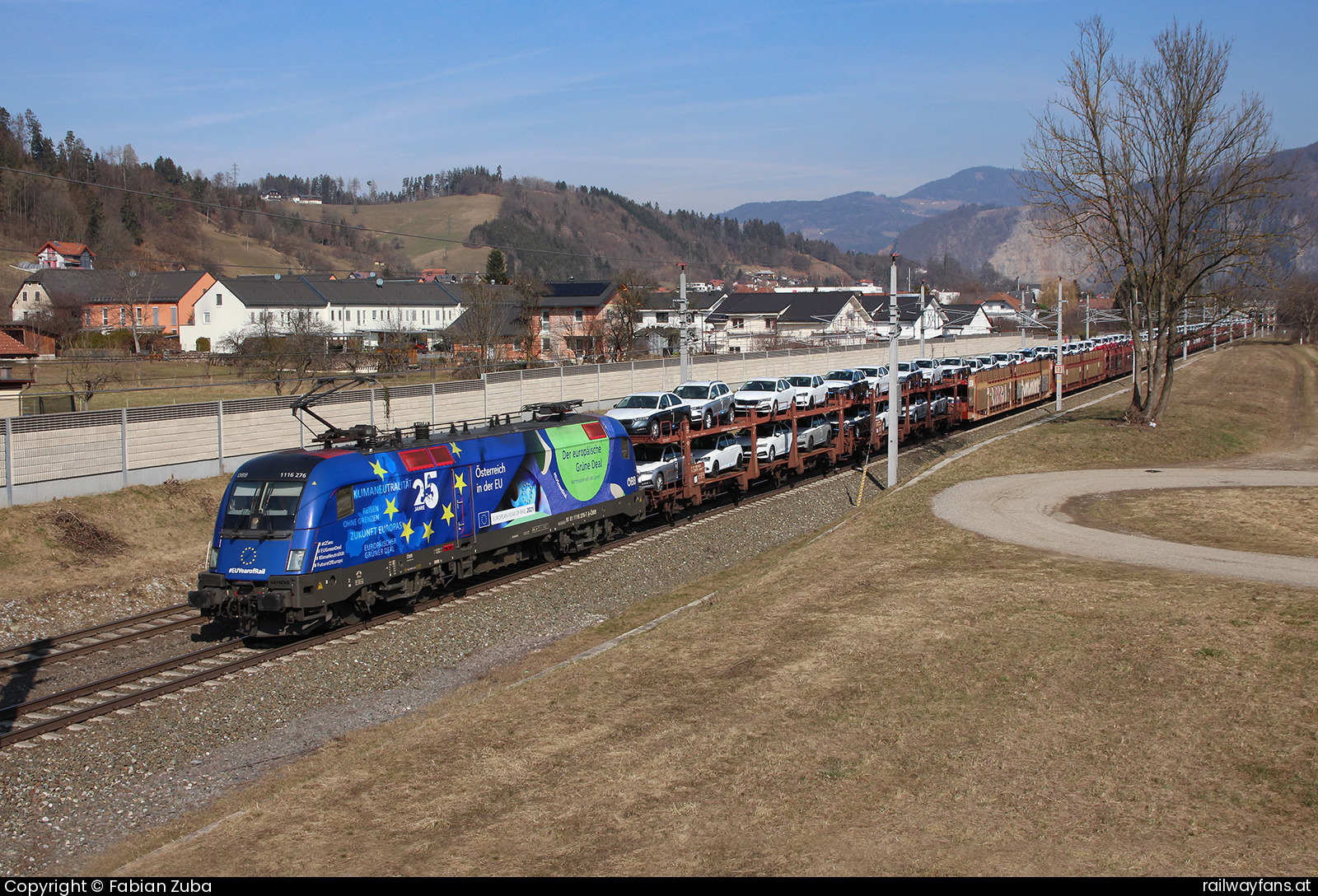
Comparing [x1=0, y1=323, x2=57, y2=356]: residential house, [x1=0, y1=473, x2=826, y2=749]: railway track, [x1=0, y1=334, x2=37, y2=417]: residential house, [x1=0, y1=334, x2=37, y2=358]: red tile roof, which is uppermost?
[x1=0, y1=323, x2=57, y2=356]: residential house

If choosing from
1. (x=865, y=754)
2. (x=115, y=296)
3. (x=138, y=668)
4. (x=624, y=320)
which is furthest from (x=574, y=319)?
(x=865, y=754)

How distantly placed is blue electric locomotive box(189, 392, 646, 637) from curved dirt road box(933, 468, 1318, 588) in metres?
9.24

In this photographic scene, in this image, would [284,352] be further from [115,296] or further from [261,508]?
[115,296]

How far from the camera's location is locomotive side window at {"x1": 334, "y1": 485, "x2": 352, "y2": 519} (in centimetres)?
1547

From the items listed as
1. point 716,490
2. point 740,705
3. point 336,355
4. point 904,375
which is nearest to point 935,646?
point 740,705

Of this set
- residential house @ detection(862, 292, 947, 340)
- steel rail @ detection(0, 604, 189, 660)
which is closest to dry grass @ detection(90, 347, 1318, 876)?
steel rail @ detection(0, 604, 189, 660)

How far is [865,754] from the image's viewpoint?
991 centimetres

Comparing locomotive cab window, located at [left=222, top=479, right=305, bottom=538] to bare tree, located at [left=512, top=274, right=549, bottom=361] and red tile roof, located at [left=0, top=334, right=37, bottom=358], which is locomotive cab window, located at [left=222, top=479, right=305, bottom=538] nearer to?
red tile roof, located at [left=0, top=334, right=37, bottom=358]

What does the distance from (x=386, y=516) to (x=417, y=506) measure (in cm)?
79

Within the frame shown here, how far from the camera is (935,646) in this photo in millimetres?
13109

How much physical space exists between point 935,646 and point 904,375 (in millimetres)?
25150

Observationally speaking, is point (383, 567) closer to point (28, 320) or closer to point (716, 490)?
point (716, 490)

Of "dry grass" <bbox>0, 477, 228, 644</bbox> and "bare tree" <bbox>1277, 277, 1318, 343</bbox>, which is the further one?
"bare tree" <bbox>1277, 277, 1318, 343</bbox>

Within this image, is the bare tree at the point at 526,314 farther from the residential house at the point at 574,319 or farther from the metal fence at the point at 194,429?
the metal fence at the point at 194,429
